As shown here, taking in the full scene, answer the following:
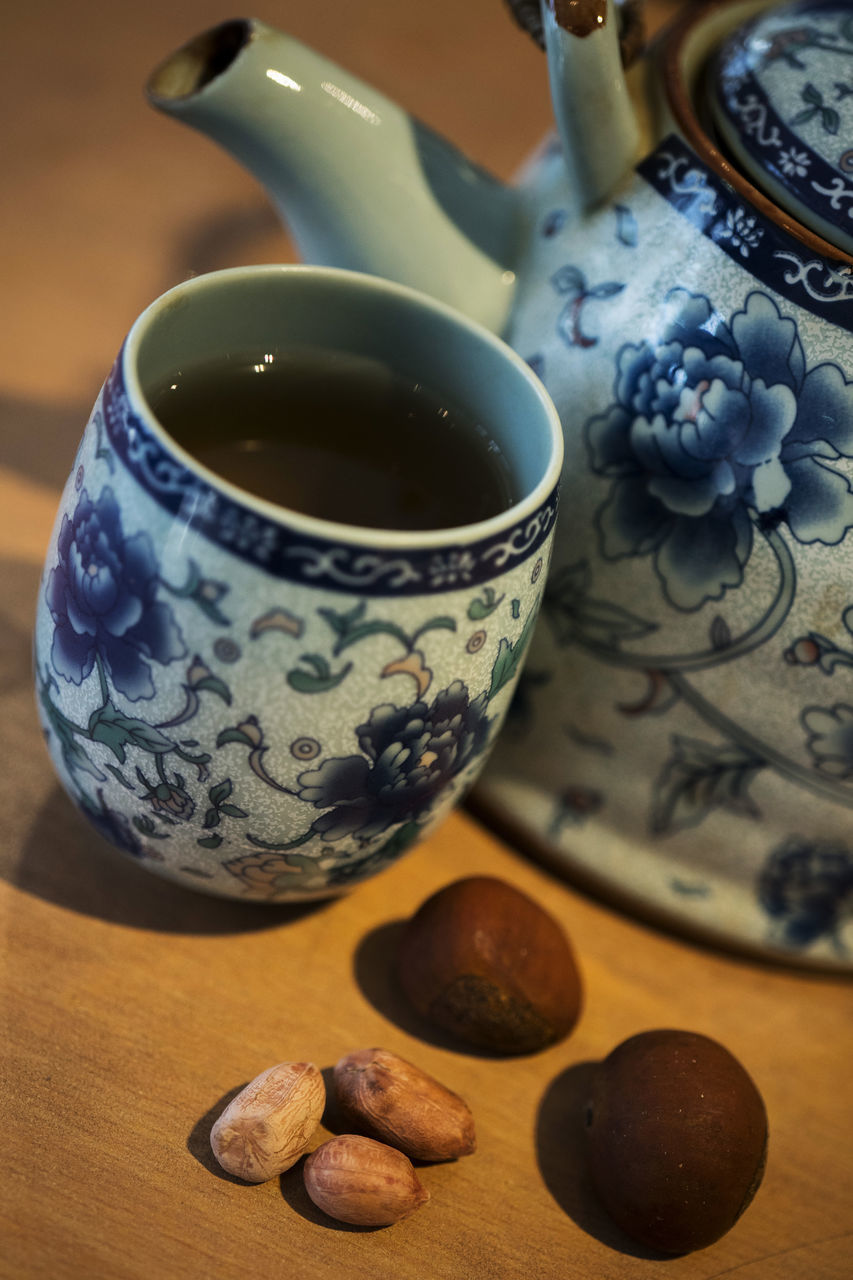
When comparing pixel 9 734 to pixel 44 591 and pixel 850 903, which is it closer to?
pixel 44 591

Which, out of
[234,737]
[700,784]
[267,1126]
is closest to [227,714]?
[234,737]

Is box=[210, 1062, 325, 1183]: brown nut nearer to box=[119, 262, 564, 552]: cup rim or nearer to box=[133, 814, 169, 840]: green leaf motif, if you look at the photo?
box=[133, 814, 169, 840]: green leaf motif

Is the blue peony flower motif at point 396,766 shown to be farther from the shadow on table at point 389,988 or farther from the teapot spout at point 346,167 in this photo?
the teapot spout at point 346,167

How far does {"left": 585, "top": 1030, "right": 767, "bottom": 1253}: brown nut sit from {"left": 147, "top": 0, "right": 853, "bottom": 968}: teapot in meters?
0.13

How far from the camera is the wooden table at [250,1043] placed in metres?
0.39

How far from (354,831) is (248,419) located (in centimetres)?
17

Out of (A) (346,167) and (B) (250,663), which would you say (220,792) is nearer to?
(B) (250,663)

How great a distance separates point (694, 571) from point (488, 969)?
0.18m

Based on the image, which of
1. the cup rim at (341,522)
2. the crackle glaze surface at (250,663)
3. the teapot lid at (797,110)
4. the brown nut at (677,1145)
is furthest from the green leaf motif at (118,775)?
the teapot lid at (797,110)

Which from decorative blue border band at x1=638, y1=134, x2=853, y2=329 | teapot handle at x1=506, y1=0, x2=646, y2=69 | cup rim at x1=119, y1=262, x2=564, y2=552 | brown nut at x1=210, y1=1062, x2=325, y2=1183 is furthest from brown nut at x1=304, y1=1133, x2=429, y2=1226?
teapot handle at x1=506, y1=0, x2=646, y2=69

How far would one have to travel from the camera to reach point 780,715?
48 cm

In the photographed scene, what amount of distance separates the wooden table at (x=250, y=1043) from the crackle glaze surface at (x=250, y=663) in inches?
2.5

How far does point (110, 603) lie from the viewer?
1.20ft

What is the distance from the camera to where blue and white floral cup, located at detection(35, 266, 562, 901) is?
340 mm
